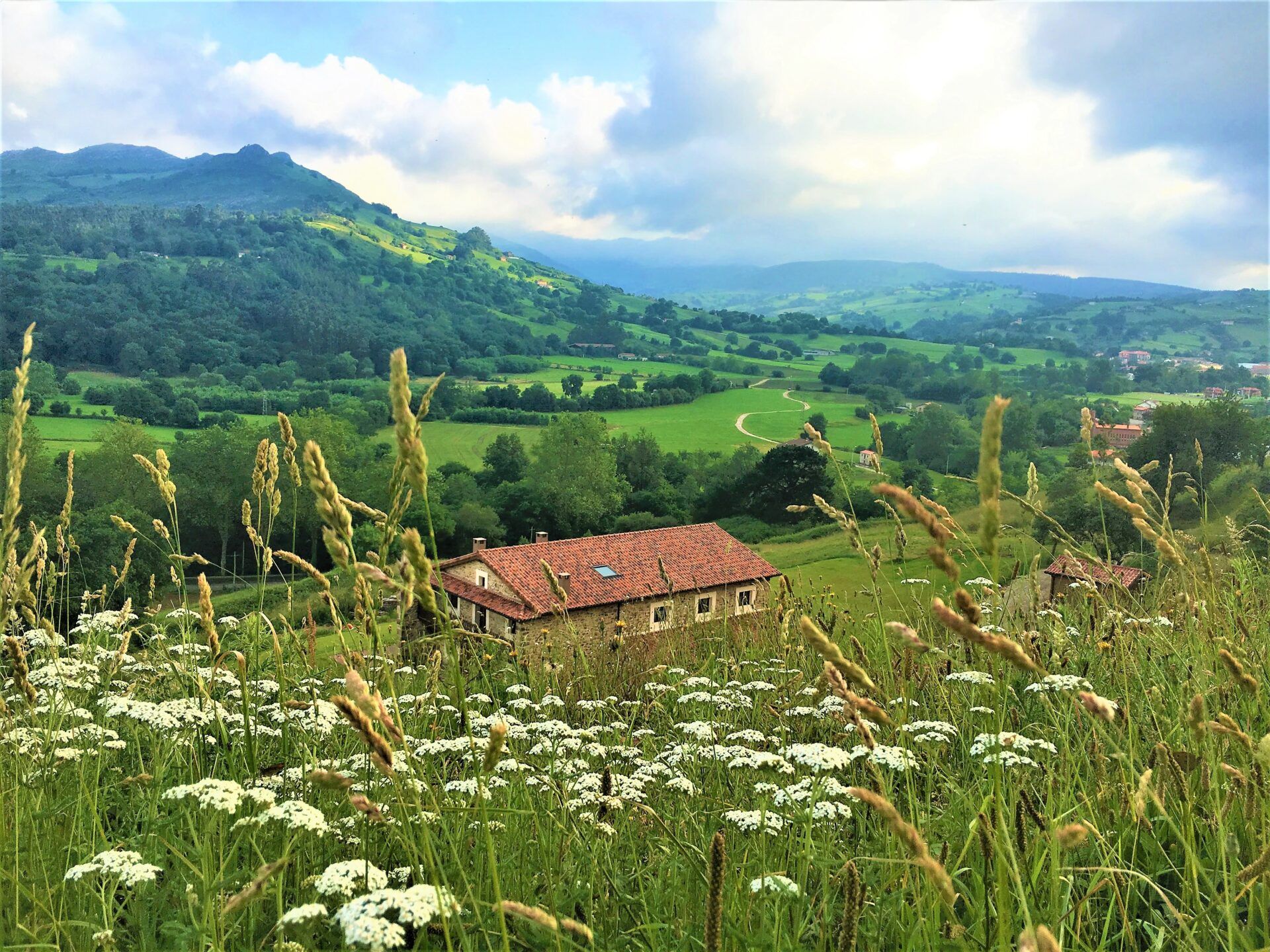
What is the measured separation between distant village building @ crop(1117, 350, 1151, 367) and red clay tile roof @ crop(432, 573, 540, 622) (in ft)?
362

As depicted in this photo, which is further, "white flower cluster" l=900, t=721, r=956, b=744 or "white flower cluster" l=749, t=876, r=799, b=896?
"white flower cluster" l=900, t=721, r=956, b=744

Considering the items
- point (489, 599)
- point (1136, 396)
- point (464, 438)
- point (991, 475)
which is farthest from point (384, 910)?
point (1136, 396)

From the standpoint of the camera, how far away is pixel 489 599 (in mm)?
25828

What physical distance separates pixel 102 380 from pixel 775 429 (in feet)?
248

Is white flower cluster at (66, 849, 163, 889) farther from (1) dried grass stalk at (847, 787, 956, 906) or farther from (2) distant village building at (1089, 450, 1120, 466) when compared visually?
(2) distant village building at (1089, 450, 1120, 466)

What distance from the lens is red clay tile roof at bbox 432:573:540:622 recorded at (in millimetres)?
24578

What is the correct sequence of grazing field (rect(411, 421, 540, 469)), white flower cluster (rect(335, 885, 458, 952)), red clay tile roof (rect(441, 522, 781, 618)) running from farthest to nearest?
grazing field (rect(411, 421, 540, 469))
red clay tile roof (rect(441, 522, 781, 618))
white flower cluster (rect(335, 885, 458, 952))

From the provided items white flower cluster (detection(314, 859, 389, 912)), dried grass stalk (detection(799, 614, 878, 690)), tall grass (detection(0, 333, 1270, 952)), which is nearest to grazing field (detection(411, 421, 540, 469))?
tall grass (detection(0, 333, 1270, 952))

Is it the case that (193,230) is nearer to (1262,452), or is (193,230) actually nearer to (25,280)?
(25,280)

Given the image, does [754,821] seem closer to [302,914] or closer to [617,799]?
[617,799]

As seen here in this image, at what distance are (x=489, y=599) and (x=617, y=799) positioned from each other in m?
24.4

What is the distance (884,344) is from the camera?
12469cm

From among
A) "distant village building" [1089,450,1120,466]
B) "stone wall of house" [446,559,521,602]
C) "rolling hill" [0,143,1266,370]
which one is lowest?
"stone wall of house" [446,559,521,602]

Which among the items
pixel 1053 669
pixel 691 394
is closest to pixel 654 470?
pixel 691 394
